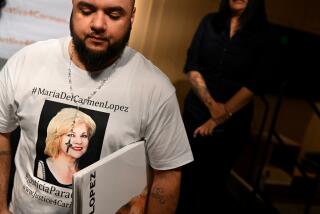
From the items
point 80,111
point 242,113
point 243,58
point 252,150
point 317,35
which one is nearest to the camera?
point 80,111

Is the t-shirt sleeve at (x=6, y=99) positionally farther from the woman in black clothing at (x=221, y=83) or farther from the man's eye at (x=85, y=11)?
the woman in black clothing at (x=221, y=83)

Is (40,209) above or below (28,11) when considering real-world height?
below

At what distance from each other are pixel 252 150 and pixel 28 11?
182 cm

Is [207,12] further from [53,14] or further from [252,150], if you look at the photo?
[252,150]

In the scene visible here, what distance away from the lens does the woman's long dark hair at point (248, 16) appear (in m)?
1.40

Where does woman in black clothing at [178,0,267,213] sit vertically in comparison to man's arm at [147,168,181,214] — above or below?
above

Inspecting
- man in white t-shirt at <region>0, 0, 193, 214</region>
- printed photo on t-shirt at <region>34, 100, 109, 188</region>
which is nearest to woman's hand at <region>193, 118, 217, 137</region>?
man in white t-shirt at <region>0, 0, 193, 214</region>

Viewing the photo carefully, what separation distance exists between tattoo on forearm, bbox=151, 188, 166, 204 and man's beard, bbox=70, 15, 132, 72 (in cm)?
46

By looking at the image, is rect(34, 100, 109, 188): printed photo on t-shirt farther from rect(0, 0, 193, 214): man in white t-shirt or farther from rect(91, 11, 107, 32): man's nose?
rect(91, 11, 107, 32): man's nose

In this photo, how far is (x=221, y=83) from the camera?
4.78ft

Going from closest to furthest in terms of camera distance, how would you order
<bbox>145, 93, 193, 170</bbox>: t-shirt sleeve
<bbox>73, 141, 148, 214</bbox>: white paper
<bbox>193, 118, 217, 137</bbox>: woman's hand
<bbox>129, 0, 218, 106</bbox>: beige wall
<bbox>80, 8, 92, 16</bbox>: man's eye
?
<bbox>73, 141, 148, 214</bbox>: white paper < <bbox>80, 8, 92, 16</bbox>: man's eye < <bbox>145, 93, 193, 170</bbox>: t-shirt sleeve < <bbox>129, 0, 218, 106</bbox>: beige wall < <bbox>193, 118, 217, 137</bbox>: woman's hand

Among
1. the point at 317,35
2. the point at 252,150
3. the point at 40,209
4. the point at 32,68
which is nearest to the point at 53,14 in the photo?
the point at 32,68

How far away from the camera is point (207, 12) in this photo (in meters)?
1.43

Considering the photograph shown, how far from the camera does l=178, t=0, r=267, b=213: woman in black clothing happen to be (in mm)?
1412
